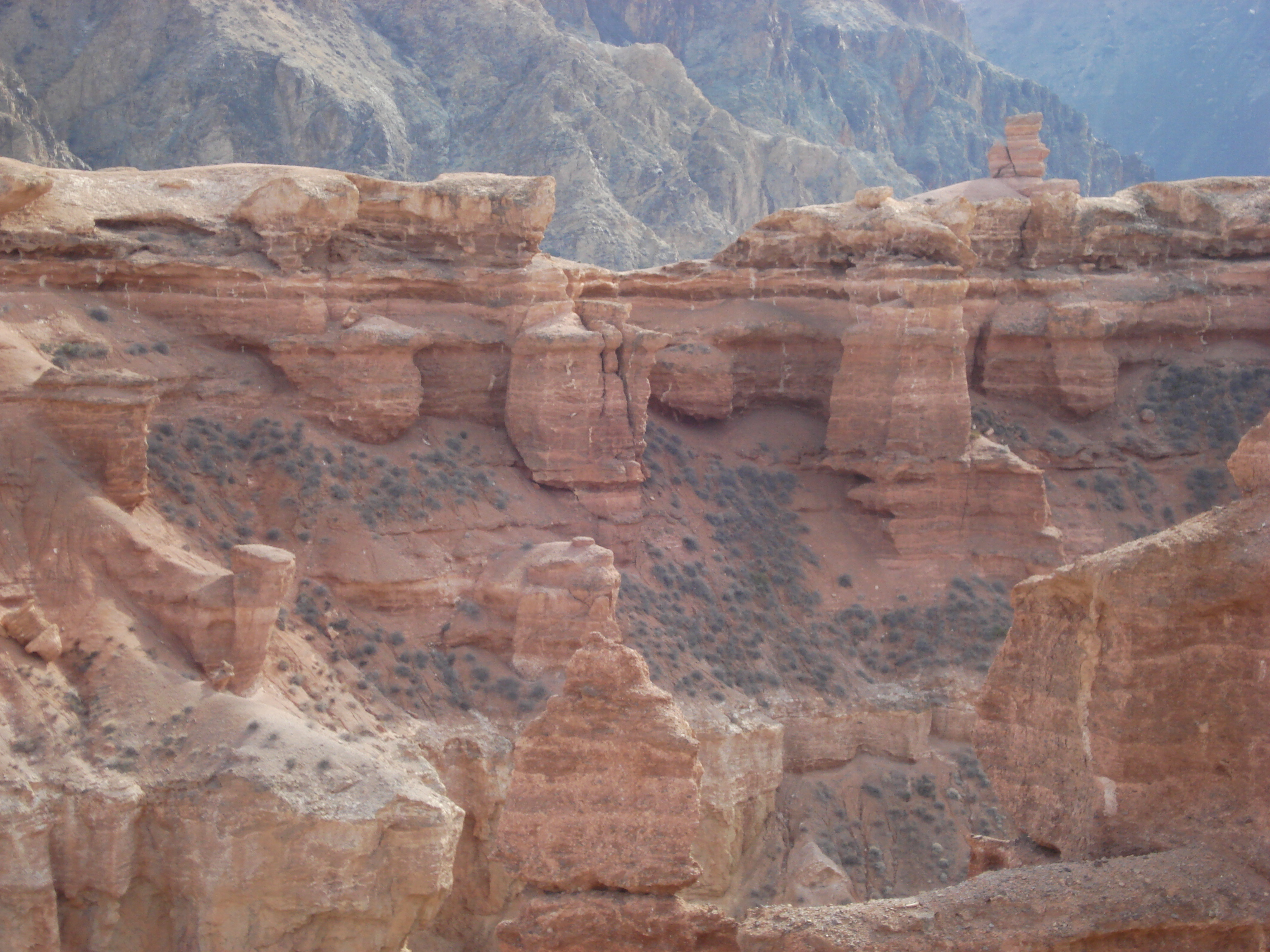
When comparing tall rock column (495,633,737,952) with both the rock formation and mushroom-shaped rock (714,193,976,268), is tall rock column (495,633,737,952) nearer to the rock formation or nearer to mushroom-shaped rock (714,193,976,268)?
the rock formation

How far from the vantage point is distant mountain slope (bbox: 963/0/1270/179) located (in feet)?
379

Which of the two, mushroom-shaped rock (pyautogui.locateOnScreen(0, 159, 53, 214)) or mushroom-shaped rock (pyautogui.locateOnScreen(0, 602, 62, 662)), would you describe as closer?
mushroom-shaped rock (pyautogui.locateOnScreen(0, 602, 62, 662))

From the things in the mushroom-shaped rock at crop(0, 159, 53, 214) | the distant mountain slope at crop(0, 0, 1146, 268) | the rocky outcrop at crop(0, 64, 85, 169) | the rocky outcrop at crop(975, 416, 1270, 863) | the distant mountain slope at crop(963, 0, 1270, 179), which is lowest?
the rocky outcrop at crop(975, 416, 1270, 863)

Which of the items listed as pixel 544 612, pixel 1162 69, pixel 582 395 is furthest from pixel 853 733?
pixel 1162 69

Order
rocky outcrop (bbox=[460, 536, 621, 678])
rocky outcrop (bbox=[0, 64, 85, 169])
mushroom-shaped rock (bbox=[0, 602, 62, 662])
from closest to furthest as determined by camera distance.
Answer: mushroom-shaped rock (bbox=[0, 602, 62, 662])
rocky outcrop (bbox=[460, 536, 621, 678])
rocky outcrop (bbox=[0, 64, 85, 169])

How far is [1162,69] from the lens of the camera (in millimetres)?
125875

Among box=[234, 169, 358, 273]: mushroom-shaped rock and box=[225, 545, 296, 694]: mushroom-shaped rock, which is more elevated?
box=[234, 169, 358, 273]: mushroom-shaped rock

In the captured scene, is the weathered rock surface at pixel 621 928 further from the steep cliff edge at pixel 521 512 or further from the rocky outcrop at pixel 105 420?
the rocky outcrop at pixel 105 420

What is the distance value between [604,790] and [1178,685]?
6380 mm

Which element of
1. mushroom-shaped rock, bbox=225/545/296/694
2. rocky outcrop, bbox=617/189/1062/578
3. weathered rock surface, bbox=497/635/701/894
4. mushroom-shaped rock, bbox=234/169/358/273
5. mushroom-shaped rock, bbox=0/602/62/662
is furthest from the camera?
rocky outcrop, bbox=617/189/1062/578

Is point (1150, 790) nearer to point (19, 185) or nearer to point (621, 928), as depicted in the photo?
point (621, 928)

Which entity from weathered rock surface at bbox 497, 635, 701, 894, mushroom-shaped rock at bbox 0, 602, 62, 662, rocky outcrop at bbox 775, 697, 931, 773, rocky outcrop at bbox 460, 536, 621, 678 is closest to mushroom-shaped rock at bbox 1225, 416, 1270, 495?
weathered rock surface at bbox 497, 635, 701, 894

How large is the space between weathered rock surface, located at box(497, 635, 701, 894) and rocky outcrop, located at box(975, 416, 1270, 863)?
4.39 meters

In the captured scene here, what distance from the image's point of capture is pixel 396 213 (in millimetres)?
38375
